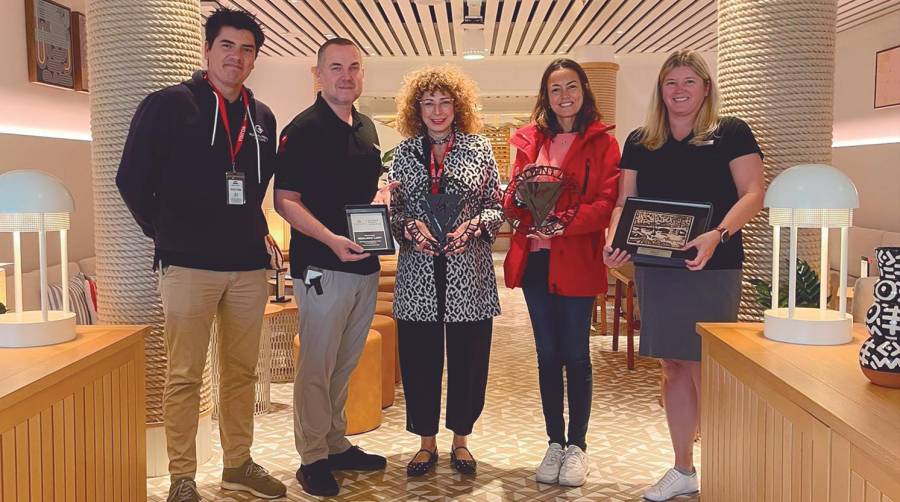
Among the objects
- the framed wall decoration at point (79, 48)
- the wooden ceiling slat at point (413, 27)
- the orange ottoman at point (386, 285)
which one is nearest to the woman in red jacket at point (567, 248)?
the orange ottoman at point (386, 285)

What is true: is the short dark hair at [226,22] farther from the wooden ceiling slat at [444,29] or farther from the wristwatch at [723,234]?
the wooden ceiling slat at [444,29]

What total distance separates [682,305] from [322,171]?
1446 millimetres

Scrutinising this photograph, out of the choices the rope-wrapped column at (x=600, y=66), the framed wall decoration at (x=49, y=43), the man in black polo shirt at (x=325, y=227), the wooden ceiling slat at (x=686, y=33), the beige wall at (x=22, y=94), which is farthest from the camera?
the rope-wrapped column at (x=600, y=66)

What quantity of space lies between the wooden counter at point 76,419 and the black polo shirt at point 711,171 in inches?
73.6

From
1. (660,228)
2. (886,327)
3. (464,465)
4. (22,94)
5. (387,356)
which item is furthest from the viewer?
(22,94)

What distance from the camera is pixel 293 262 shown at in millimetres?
3051

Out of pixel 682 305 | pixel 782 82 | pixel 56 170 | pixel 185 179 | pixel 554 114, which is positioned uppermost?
pixel 782 82

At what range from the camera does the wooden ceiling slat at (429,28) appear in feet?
25.4

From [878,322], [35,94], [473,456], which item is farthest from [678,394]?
[35,94]

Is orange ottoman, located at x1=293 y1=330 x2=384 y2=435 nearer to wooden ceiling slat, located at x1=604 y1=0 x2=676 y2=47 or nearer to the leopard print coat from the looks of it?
the leopard print coat

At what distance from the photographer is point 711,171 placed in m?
2.72

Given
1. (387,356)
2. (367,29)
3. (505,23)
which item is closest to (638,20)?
(505,23)

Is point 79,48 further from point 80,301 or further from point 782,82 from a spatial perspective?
point 782,82

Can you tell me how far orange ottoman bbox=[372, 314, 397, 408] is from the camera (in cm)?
445
